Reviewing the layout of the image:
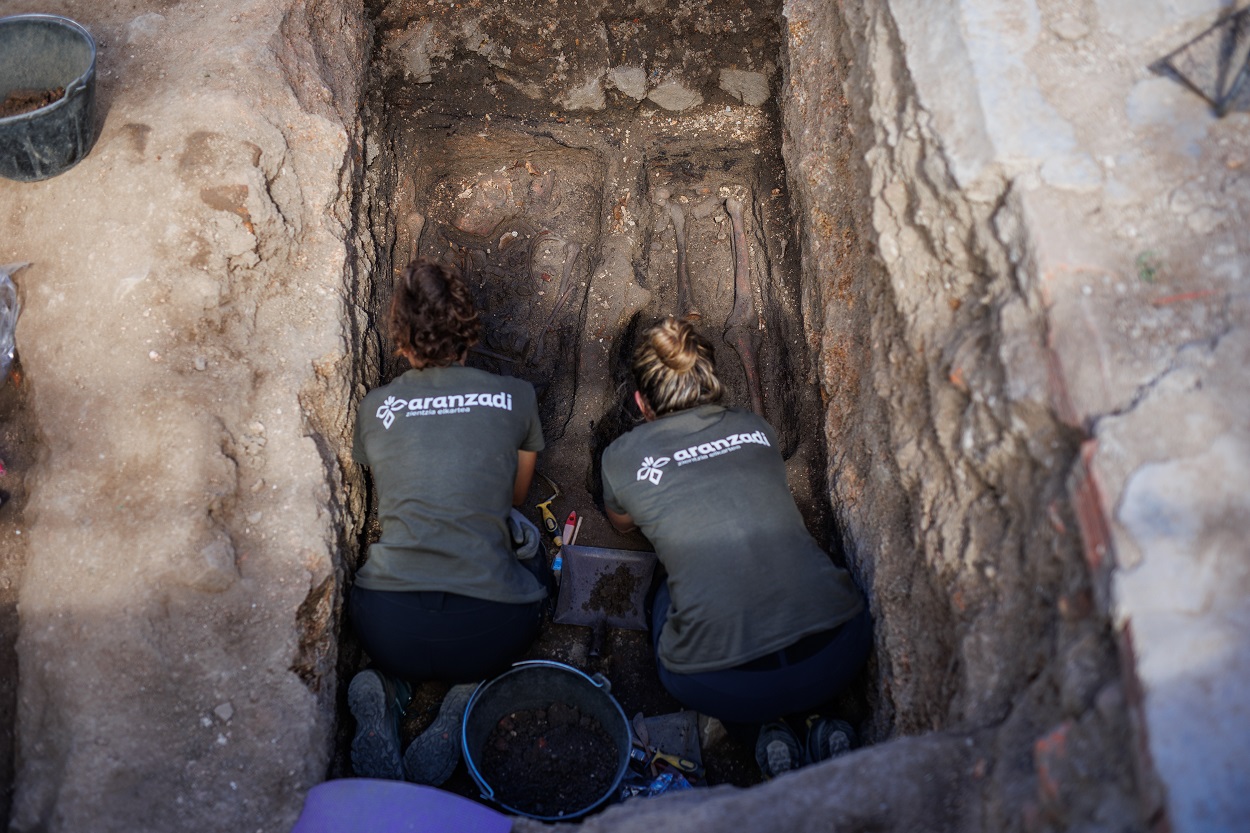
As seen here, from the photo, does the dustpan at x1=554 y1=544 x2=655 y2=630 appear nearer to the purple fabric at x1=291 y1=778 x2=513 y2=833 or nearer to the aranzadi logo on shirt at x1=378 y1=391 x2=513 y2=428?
the aranzadi logo on shirt at x1=378 y1=391 x2=513 y2=428

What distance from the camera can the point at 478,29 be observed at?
14.8 ft

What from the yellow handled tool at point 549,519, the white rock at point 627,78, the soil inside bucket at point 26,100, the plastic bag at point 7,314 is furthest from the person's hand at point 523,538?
the white rock at point 627,78

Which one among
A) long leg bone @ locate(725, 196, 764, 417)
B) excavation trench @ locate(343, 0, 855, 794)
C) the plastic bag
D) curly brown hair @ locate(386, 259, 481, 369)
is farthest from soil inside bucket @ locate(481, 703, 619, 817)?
the plastic bag

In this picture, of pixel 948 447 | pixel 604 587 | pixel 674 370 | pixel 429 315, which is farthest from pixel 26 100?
pixel 948 447

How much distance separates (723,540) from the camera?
277cm

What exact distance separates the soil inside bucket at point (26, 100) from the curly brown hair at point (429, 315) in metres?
1.52

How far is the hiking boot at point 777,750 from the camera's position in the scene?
2.86 m

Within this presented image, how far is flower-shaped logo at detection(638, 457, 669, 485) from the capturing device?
2.89 metres

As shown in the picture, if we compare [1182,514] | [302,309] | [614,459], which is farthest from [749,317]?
[1182,514]

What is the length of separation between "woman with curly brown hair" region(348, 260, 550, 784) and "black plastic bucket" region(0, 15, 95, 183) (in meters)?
1.32

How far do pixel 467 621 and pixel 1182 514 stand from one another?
6.74ft

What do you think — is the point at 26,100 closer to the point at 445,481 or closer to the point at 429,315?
the point at 429,315

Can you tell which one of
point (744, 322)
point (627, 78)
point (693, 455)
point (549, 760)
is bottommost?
point (549, 760)

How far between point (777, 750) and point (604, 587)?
0.93 metres
